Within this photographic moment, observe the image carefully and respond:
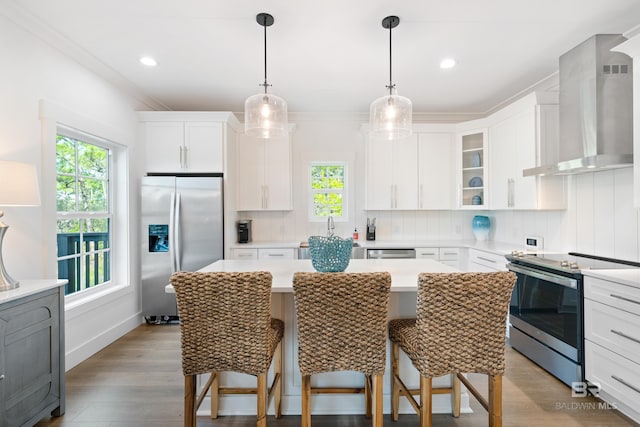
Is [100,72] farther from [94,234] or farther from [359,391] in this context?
[359,391]

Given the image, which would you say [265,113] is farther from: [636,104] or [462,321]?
[636,104]

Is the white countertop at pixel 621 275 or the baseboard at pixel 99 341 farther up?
the white countertop at pixel 621 275

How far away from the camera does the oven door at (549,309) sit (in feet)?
7.32

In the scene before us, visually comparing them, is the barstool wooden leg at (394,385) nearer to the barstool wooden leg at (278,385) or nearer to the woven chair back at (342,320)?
the woven chair back at (342,320)

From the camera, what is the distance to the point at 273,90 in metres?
3.56

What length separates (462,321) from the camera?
58.9 inches

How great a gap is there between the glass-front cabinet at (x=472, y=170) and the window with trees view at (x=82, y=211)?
A: 13.9 feet

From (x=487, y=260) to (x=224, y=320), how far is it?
3059 millimetres

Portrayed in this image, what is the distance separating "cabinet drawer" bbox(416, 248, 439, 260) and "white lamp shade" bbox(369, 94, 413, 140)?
2162 millimetres

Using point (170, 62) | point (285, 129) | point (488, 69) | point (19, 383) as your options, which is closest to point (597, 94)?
point (488, 69)

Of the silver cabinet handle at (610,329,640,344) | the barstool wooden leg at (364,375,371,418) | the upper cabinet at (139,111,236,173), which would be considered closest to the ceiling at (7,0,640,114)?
the upper cabinet at (139,111,236,173)

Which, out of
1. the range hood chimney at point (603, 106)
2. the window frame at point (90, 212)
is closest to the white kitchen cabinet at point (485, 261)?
the range hood chimney at point (603, 106)

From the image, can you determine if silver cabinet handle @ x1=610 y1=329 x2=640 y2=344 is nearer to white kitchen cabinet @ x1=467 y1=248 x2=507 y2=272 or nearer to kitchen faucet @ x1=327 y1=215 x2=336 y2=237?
white kitchen cabinet @ x1=467 y1=248 x2=507 y2=272

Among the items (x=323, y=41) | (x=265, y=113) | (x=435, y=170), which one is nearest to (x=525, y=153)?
(x=435, y=170)
